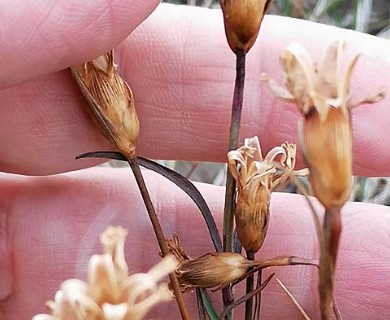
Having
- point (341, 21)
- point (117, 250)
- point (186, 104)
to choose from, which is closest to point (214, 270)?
point (117, 250)

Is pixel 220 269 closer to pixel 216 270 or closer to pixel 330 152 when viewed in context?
pixel 216 270

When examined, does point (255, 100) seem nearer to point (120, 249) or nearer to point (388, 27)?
point (120, 249)

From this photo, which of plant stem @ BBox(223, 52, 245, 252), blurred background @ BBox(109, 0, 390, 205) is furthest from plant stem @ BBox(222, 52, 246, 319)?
blurred background @ BBox(109, 0, 390, 205)

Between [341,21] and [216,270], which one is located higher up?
[341,21]

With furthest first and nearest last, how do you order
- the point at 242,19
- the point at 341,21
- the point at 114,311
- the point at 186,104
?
the point at 341,21, the point at 186,104, the point at 242,19, the point at 114,311

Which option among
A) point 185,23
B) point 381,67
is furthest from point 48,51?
point 381,67

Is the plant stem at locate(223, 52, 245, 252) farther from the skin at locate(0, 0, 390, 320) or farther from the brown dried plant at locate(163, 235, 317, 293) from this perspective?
the skin at locate(0, 0, 390, 320)
